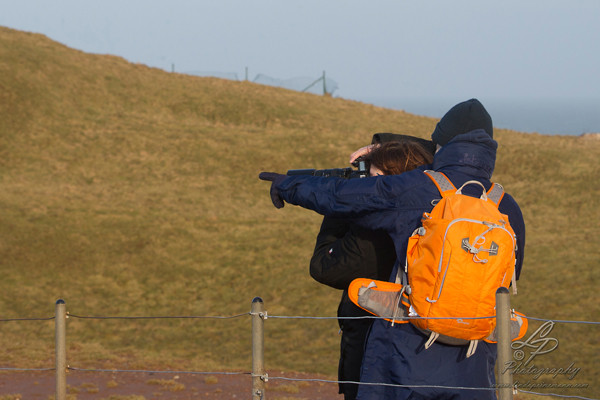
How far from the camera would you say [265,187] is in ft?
102

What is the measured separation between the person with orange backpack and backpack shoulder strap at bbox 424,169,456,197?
2 centimetres

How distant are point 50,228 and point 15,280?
12.0 ft

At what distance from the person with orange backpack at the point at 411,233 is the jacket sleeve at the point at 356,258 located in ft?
1.11

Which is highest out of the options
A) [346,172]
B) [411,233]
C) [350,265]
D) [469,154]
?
[469,154]

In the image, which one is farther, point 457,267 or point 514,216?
point 514,216

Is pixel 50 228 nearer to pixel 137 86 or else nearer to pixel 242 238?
pixel 242 238

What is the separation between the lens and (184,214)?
2678cm

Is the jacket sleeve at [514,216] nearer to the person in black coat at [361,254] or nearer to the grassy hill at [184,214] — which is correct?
the person in black coat at [361,254]

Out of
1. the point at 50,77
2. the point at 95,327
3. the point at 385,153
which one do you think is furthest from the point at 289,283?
the point at 50,77

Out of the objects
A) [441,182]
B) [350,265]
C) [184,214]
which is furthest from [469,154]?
[184,214]

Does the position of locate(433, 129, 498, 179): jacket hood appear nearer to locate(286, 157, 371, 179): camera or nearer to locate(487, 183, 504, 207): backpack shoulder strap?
locate(487, 183, 504, 207): backpack shoulder strap

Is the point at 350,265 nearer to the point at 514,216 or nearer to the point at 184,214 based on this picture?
the point at 514,216

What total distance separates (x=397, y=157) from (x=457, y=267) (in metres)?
0.99

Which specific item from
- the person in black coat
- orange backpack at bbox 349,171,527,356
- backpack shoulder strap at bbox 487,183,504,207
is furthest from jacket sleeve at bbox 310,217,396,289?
backpack shoulder strap at bbox 487,183,504,207
